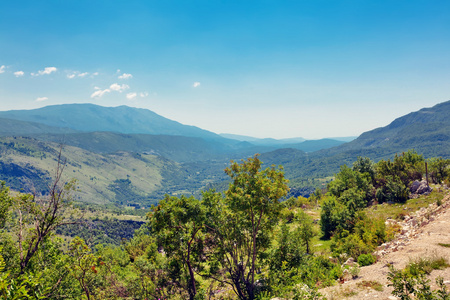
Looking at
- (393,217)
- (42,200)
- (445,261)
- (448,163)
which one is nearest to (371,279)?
(445,261)

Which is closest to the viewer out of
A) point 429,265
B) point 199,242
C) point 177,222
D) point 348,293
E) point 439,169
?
point 348,293

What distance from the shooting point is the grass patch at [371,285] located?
46.3 ft

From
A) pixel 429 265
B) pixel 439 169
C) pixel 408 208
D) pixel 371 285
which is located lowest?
pixel 408 208

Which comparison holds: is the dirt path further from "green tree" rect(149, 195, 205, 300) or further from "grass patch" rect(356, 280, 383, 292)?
"green tree" rect(149, 195, 205, 300)

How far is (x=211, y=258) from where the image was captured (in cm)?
2212

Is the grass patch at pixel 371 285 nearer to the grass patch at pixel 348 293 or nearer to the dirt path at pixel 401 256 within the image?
the dirt path at pixel 401 256

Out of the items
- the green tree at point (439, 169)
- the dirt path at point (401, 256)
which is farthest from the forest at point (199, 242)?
the green tree at point (439, 169)

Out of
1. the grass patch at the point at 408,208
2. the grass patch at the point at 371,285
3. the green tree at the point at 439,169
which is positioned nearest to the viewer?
the grass patch at the point at 371,285

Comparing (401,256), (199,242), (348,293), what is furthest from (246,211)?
(401,256)

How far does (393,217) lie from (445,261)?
85.5 ft

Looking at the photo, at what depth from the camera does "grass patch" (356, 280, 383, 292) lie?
14.1 meters

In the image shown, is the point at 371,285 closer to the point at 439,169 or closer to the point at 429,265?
the point at 429,265

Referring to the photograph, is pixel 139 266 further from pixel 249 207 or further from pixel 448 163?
pixel 448 163

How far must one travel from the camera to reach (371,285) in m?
14.8
